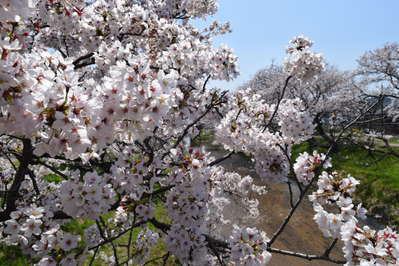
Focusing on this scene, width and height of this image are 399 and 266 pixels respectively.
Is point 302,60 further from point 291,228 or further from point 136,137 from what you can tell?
point 291,228

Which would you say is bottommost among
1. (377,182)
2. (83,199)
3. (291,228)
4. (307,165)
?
(83,199)

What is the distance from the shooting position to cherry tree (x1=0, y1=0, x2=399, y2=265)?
2.01 metres

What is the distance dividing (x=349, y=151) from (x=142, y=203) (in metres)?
25.3

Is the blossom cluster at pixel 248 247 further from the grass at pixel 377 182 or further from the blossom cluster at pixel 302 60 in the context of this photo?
the grass at pixel 377 182

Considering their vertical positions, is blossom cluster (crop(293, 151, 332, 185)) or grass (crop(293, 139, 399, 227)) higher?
grass (crop(293, 139, 399, 227))

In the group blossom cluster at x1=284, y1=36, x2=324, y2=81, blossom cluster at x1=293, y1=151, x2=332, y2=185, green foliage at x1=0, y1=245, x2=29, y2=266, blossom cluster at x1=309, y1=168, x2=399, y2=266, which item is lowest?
blossom cluster at x1=309, y1=168, x2=399, y2=266

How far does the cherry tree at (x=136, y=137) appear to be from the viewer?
201cm

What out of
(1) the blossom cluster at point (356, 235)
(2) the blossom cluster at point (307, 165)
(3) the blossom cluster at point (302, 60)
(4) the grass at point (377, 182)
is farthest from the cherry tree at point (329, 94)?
(1) the blossom cluster at point (356, 235)

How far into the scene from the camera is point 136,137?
270 cm

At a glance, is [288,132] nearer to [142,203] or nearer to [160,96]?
[142,203]

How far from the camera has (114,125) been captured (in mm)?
2395

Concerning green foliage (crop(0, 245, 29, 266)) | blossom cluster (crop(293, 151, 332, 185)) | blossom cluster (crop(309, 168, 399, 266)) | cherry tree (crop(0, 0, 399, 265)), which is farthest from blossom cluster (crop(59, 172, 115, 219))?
green foliage (crop(0, 245, 29, 266))

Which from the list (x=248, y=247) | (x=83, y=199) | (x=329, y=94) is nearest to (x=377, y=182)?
(x=248, y=247)

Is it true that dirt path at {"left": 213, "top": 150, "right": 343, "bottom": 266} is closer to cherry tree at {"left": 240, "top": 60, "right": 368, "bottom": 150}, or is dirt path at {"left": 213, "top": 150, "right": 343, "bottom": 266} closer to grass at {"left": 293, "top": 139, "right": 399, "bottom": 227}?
grass at {"left": 293, "top": 139, "right": 399, "bottom": 227}
